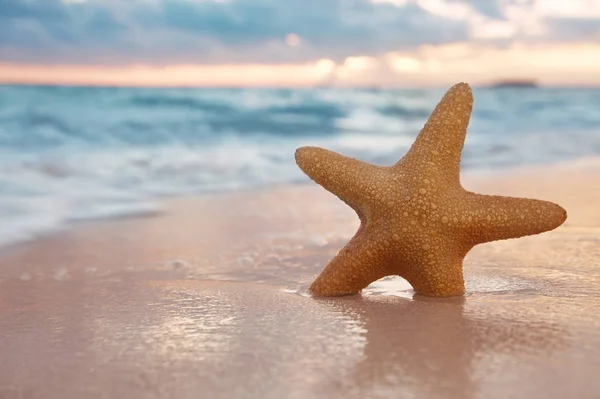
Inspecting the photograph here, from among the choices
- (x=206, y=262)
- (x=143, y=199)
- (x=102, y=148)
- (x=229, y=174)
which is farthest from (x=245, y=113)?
(x=206, y=262)

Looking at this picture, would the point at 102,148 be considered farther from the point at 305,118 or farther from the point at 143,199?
the point at 305,118

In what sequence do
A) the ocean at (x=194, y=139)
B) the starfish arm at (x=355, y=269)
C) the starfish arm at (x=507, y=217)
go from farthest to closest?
the ocean at (x=194, y=139)
the starfish arm at (x=355, y=269)
the starfish arm at (x=507, y=217)

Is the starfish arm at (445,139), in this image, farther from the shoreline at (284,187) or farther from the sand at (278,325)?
the shoreline at (284,187)

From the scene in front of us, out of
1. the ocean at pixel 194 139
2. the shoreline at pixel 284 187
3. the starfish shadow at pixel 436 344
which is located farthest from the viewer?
the ocean at pixel 194 139

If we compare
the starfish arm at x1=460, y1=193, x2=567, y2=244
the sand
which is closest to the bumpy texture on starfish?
the starfish arm at x1=460, y1=193, x2=567, y2=244

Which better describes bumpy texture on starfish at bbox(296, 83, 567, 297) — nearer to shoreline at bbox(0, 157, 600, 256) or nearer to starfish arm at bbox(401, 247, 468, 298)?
starfish arm at bbox(401, 247, 468, 298)

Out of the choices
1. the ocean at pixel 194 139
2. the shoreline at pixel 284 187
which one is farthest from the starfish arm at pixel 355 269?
the ocean at pixel 194 139
